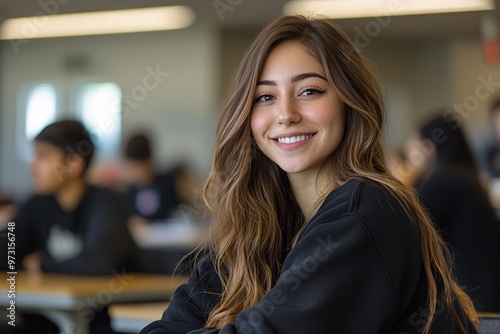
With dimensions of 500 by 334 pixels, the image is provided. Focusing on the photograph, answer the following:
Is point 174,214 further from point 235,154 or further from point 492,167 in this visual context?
point 235,154

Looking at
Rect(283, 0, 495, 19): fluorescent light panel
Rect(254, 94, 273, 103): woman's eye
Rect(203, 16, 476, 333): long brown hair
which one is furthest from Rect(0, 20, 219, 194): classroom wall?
Rect(254, 94, 273, 103): woman's eye

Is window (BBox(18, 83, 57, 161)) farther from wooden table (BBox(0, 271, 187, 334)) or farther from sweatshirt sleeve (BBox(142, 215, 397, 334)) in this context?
sweatshirt sleeve (BBox(142, 215, 397, 334))

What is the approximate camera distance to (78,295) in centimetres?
277

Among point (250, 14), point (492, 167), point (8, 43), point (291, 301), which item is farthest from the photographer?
point (8, 43)

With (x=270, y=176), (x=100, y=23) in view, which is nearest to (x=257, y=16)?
(x=100, y=23)

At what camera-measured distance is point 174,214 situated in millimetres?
7371

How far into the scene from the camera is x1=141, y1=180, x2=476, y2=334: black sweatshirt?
1264 millimetres

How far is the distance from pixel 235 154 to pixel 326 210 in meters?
0.34

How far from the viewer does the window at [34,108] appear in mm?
10344

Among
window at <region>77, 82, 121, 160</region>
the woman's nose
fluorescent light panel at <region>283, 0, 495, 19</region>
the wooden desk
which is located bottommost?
the wooden desk

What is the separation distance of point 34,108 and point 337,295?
970cm

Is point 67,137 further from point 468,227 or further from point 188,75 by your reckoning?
point 188,75

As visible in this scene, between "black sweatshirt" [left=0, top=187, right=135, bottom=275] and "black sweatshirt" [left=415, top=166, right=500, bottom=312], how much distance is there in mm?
1322

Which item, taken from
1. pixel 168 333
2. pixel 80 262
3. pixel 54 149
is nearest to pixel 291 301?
pixel 168 333
